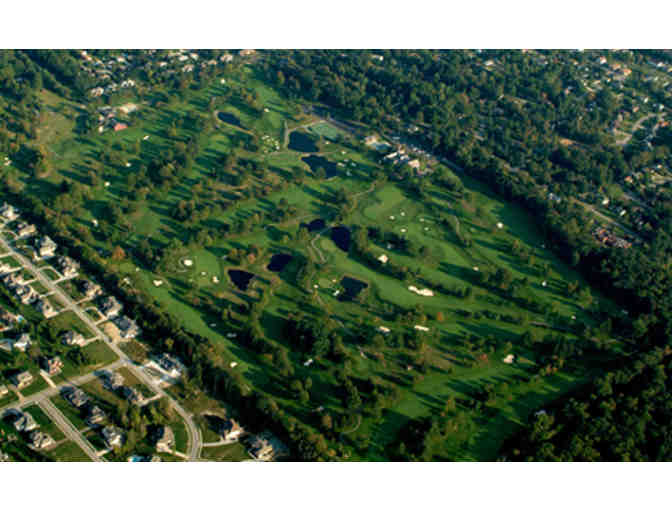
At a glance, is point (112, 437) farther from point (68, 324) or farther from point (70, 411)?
point (68, 324)

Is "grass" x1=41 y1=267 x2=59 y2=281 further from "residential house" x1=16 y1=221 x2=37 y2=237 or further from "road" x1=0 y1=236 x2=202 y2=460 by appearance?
"residential house" x1=16 y1=221 x2=37 y2=237

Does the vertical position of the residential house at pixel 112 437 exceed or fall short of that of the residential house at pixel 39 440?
it exceeds it

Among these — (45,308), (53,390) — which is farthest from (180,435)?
(45,308)

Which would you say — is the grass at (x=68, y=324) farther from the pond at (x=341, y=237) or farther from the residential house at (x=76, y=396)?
the pond at (x=341, y=237)

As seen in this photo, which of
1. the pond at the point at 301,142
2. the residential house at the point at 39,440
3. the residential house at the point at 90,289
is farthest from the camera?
the pond at the point at 301,142

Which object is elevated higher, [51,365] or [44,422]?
[51,365]

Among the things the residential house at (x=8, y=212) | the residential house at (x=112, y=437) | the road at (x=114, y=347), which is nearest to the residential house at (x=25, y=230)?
the road at (x=114, y=347)
